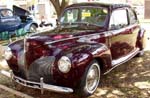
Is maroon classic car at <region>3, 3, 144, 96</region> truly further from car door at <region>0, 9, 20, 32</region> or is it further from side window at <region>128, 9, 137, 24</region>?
car door at <region>0, 9, 20, 32</region>

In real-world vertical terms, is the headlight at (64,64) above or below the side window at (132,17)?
below

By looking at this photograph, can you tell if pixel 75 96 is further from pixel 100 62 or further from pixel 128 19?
pixel 128 19

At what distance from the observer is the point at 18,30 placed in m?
12.5

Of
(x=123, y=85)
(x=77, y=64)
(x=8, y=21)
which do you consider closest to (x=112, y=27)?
(x=123, y=85)

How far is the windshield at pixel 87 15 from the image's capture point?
589cm

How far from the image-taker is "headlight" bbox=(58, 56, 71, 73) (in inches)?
172

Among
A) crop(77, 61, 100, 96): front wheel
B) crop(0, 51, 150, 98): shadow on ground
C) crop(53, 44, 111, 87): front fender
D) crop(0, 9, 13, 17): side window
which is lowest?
crop(0, 51, 150, 98): shadow on ground

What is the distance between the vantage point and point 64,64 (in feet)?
14.4

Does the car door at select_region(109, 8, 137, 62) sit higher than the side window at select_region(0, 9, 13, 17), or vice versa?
the side window at select_region(0, 9, 13, 17)

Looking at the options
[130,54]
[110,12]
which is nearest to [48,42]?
[110,12]

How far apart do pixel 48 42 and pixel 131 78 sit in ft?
7.10

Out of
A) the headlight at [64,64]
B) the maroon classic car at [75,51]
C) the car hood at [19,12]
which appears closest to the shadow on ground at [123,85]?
the maroon classic car at [75,51]

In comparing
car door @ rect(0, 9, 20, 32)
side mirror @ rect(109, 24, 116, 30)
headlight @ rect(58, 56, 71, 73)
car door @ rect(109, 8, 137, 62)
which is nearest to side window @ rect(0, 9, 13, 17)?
car door @ rect(0, 9, 20, 32)

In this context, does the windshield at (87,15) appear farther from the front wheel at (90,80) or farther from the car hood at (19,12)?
the car hood at (19,12)
